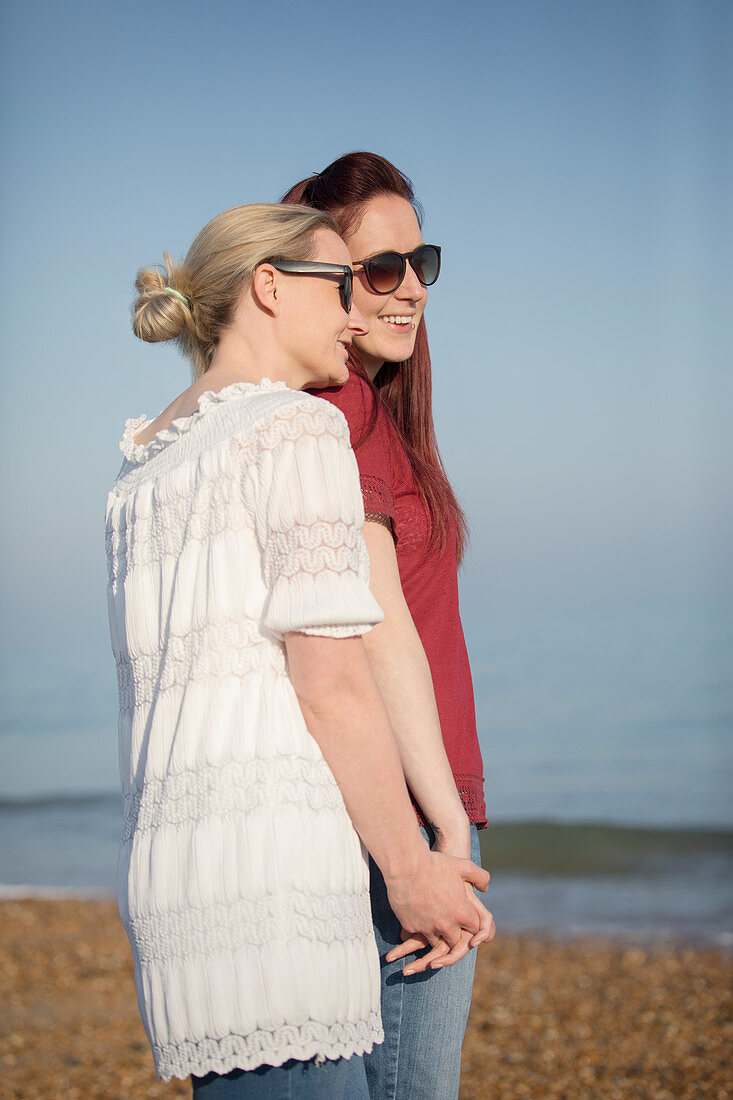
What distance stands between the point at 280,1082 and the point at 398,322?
1393mm

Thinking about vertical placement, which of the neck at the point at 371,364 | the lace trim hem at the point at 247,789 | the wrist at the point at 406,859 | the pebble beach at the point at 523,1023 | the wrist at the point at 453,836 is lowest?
the pebble beach at the point at 523,1023

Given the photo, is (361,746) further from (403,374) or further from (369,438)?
(403,374)

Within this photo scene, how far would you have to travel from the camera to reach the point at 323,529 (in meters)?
1.31

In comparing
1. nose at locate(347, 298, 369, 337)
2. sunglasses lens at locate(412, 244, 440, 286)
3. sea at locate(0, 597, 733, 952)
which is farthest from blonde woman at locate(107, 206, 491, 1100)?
sea at locate(0, 597, 733, 952)

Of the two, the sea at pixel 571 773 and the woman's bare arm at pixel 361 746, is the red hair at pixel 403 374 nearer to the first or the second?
the woman's bare arm at pixel 361 746

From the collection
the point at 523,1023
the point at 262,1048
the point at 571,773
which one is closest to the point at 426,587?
the point at 262,1048

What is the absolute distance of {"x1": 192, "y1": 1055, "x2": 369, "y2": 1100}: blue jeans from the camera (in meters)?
1.29

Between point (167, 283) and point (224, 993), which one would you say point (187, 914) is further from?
point (167, 283)

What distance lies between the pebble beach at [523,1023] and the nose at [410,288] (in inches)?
136

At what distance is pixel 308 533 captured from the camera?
51.4 inches

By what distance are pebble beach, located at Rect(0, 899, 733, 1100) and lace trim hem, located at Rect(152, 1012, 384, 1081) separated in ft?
10.5

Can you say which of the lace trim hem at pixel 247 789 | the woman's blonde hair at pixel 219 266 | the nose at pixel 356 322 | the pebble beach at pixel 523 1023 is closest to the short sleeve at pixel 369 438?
the nose at pixel 356 322

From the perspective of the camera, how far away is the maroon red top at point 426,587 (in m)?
1.71

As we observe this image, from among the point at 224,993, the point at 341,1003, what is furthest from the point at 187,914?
the point at 341,1003
